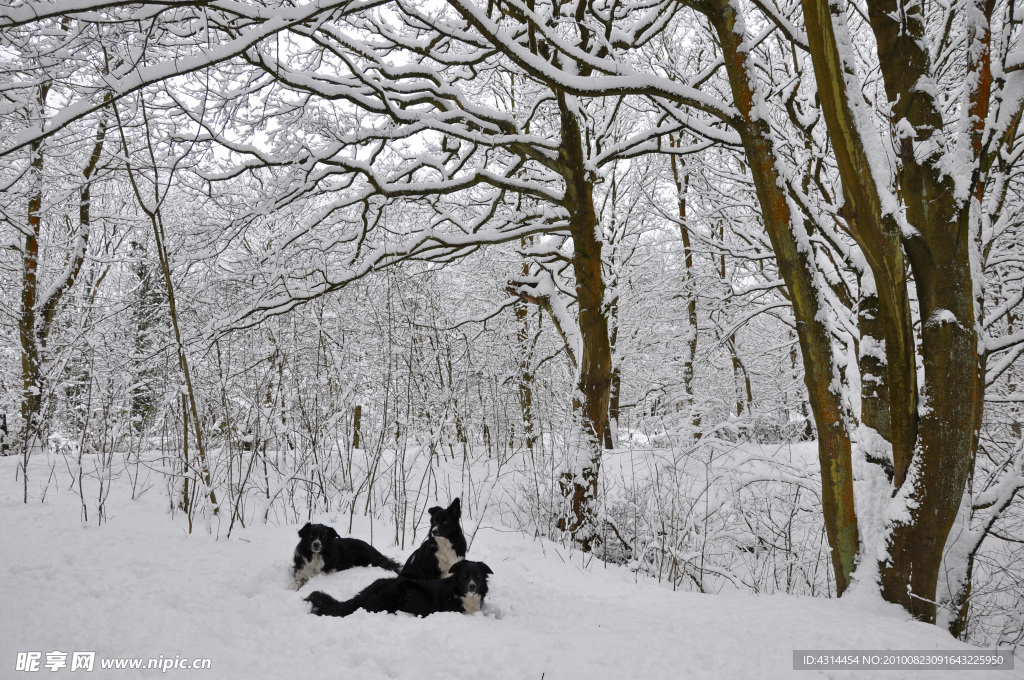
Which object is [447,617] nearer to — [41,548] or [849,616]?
[849,616]

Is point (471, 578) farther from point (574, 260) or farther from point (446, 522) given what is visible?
point (574, 260)

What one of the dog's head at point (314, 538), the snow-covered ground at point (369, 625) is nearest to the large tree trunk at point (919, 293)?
the snow-covered ground at point (369, 625)

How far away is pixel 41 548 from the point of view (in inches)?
133

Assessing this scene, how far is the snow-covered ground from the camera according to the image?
2.11 meters

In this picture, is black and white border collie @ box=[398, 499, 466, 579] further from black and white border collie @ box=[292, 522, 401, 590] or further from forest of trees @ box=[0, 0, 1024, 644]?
forest of trees @ box=[0, 0, 1024, 644]

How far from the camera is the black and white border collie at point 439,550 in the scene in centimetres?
356

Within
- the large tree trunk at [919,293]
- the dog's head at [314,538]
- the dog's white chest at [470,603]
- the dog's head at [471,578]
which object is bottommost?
the dog's white chest at [470,603]

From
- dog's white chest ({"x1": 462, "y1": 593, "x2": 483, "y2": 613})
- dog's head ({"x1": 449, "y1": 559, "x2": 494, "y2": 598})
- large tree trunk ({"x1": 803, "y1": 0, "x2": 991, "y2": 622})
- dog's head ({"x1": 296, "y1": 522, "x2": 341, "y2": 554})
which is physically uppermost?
large tree trunk ({"x1": 803, "y1": 0, "x2": 991, "y2": 622})

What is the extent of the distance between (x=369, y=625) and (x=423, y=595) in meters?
0.51

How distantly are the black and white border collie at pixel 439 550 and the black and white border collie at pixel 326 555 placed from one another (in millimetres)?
259

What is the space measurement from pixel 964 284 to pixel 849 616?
2078 mm

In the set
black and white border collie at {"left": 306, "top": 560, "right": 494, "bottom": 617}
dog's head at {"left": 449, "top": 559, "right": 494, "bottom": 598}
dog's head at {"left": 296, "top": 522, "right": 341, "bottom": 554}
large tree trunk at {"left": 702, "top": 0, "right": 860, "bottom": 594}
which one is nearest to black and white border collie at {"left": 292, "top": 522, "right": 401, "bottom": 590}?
dog's head at {"left": 296, "top": 522, "right": 341, "bottom": 554}

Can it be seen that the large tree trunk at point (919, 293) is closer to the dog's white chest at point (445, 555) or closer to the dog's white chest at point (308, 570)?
the dog's white chest at point (445, 555)

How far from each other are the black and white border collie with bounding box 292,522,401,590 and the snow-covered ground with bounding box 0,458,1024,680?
0.10 meters
